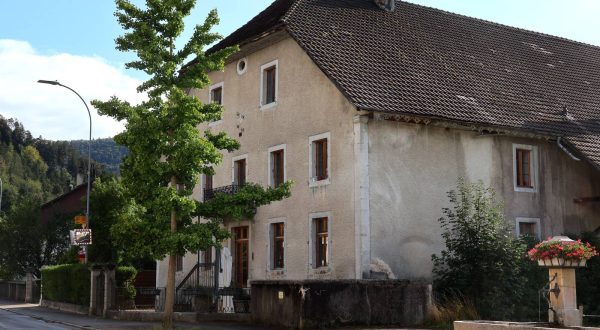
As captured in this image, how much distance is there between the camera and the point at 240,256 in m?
28.0

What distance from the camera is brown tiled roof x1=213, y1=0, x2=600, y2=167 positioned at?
24250 millimetres

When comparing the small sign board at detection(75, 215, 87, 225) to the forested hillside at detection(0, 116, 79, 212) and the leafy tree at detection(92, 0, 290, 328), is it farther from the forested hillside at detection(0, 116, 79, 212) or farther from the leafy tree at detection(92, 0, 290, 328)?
the forested hillside at detection(0, 116, 79, 212)

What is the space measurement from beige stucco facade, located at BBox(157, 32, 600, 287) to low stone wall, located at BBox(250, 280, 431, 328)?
2.39 m

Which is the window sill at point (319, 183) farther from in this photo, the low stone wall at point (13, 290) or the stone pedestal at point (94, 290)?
the low stone wall at point (13, 290)

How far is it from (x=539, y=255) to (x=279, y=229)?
1258 cm

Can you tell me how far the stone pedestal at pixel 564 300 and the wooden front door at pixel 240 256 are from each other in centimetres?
1426

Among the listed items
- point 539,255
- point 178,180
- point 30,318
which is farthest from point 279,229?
point 539,255

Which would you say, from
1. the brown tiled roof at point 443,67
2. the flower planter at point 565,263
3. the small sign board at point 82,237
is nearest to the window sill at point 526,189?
the brown tiled roof at point 443,67

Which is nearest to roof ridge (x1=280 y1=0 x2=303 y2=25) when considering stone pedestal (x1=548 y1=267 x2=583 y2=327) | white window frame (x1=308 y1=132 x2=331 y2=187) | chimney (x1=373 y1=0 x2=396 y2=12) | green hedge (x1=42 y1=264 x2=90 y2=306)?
chimney (x1=373 y1=0 x2=396 y2=12)

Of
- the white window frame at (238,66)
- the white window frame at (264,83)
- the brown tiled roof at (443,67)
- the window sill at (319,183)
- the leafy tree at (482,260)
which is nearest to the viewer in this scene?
the leafy tree at (482,260)

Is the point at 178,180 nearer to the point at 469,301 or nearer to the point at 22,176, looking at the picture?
the point at 469,301

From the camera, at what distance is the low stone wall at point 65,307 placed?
29892mm

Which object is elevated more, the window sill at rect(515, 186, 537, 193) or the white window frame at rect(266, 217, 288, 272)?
the window sill at rect(515, 186, 537, 193)

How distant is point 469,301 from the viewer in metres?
21.0
